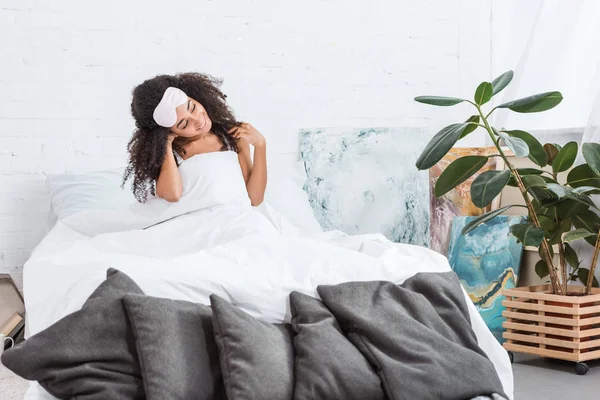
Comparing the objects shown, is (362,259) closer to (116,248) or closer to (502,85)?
(116,248)

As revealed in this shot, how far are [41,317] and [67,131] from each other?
163 cm

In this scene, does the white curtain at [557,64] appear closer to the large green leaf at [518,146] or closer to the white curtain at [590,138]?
the white curtain at [590,138]

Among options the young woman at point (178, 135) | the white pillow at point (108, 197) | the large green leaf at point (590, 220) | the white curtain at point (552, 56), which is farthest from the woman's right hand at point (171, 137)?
the white curtain at point (552, 56)


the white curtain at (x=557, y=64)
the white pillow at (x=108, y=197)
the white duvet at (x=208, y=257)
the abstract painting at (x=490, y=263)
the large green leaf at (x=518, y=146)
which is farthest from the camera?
the abstract painting at (x=490, y=263)

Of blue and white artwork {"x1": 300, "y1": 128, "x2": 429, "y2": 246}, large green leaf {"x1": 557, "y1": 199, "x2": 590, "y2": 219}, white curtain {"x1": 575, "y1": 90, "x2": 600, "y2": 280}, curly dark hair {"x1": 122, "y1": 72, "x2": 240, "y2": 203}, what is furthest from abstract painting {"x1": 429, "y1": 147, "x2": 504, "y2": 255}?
curly dark hair {"x1": 122, "y1": 72, "x2": 240, "y2": 203}

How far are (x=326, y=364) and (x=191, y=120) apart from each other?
1.24m

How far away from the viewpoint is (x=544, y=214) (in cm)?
306

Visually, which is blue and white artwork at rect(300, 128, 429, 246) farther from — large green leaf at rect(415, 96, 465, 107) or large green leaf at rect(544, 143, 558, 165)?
large green leaf at rect(415, 96, 465, 107)

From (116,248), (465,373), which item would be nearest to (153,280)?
(116,248)

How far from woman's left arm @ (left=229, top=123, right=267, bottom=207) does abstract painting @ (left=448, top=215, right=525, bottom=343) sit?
1122 millimetres

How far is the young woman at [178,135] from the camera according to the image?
271 cm

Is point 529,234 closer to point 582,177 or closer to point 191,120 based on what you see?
point 582,177

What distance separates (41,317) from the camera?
1959mm

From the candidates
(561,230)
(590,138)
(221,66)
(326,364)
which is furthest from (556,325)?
(221,66)
